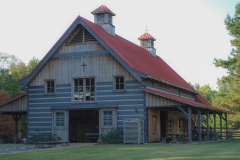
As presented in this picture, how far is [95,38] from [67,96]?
15.9ft

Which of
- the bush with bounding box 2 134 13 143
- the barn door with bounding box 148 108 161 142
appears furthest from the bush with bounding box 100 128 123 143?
the bush with bounding box 2 134 13 143

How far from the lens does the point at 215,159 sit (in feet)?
47.9

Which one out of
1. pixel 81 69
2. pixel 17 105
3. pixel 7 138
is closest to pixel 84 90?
pixel 81 69

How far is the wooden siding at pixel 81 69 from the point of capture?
94.7 ft

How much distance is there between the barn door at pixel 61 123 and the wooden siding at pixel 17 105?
10.4ft

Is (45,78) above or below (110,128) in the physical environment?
above

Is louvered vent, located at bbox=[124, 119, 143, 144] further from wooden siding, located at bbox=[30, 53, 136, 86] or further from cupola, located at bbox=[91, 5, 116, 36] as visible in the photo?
cupola, located at bbox=[91, 5, 116, 36]

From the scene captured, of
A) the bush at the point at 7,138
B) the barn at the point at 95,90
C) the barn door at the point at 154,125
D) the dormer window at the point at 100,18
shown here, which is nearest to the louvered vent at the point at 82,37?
the barn at the point at 95,90

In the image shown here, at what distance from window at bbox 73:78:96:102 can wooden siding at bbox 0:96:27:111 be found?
15.6 ft

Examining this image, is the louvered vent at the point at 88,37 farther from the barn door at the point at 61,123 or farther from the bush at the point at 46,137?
the bush at the point at 46,137

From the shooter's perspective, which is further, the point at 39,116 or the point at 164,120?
the point at 164,120

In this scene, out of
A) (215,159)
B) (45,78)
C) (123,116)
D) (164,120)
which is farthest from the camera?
(164,120)

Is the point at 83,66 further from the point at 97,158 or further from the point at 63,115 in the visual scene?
the point at 97,158

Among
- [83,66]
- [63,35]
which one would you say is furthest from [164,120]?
[63,35]
